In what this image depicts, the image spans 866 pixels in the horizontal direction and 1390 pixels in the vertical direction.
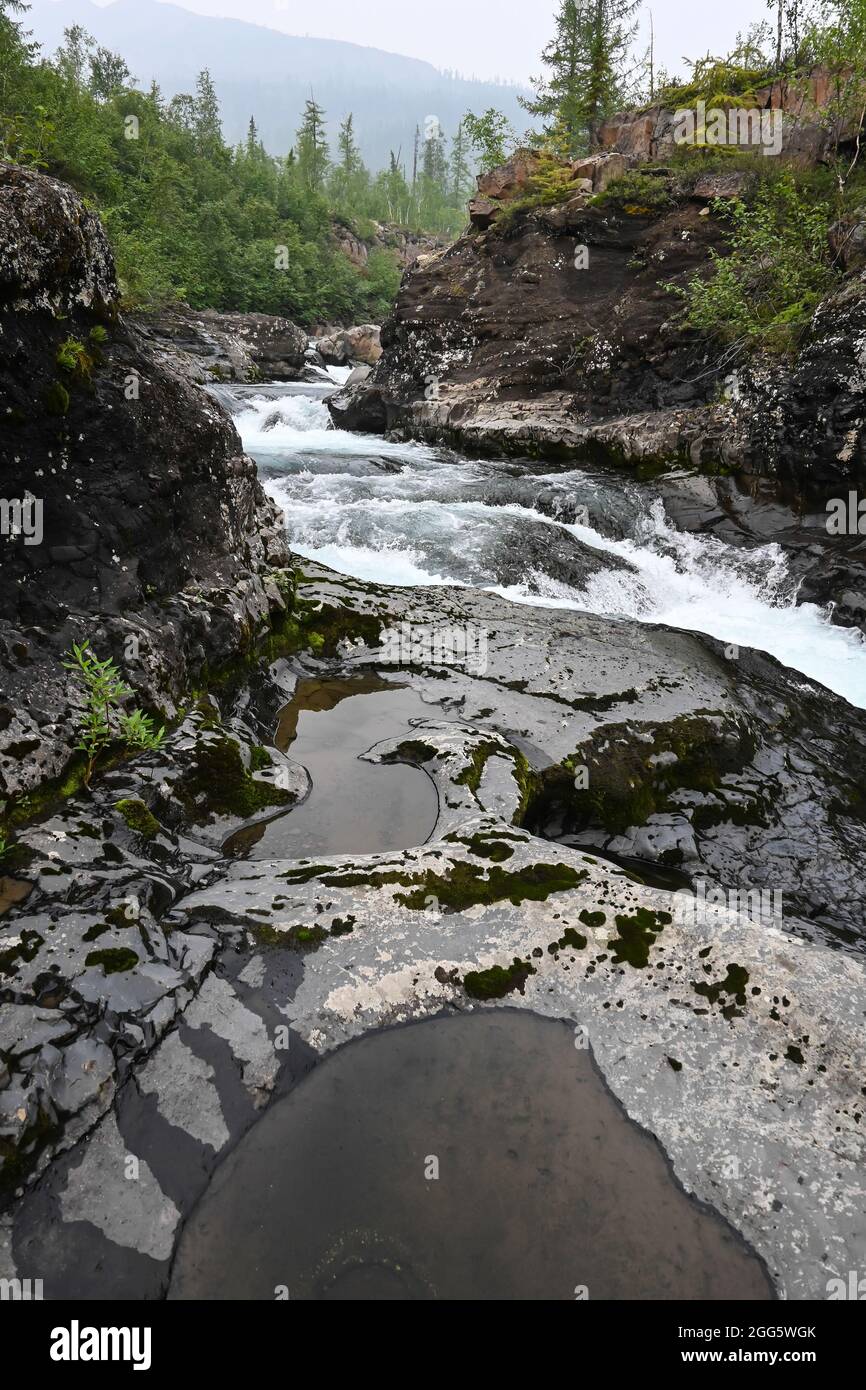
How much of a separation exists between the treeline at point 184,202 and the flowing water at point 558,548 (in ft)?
62.1

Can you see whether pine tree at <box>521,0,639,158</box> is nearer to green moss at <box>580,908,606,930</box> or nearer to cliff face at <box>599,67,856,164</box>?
cliff face at <box>599,67,856,164</box>

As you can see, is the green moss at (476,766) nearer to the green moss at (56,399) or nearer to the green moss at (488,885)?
the green moss at (488,885)

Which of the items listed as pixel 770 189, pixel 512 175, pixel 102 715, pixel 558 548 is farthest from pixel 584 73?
pixel 102 715

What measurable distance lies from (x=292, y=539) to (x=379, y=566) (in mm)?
1833

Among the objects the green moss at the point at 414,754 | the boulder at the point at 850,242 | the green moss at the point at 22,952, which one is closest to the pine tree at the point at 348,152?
the boulder at the point at 850,242

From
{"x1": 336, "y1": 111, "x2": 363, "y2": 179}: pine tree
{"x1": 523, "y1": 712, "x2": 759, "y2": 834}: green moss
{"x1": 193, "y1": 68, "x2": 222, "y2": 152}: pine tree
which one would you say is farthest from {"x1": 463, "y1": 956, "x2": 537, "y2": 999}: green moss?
{"x1": 336, "y1": 111, "x2": 363, "y2": 179}: pine tree

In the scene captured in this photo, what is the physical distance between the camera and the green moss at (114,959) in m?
3.37

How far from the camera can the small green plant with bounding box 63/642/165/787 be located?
4.59 metres

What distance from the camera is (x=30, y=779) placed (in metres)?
4.21

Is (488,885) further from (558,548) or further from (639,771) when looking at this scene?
(558,548)

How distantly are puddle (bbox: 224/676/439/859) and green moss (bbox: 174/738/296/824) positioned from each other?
0.52ft

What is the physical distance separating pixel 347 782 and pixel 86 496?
291cm

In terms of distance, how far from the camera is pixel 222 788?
194 inches

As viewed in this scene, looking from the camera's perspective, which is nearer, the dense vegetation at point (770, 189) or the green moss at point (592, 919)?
the green moss at point (592, 919)
